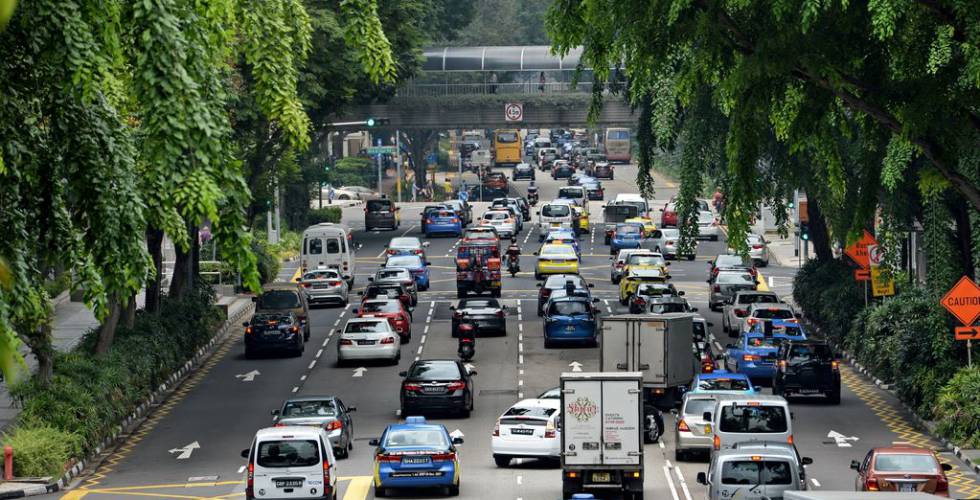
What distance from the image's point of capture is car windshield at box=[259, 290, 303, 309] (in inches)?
2061

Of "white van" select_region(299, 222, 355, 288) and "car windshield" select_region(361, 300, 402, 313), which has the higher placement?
"white van" select_region(299, 222, 355, 288)

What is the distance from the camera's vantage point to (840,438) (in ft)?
118

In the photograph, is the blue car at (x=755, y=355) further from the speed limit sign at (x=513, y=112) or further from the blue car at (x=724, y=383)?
the speed limit sign at (x=513, y=112)

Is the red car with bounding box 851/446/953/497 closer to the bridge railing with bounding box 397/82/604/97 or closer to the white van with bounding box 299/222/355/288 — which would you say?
the white van with bounding box 299/222/355/288

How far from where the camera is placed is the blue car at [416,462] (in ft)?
94.8

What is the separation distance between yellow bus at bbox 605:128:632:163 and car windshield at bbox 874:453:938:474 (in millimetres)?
123463

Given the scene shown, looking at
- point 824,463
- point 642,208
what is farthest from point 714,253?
point 824,463

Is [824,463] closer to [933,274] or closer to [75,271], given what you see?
[933,274]

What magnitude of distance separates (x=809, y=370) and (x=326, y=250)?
29143mm

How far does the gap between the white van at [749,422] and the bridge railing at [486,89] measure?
66130 mm

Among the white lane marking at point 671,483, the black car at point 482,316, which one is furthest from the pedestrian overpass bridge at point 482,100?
the white lane marking at point 671,483

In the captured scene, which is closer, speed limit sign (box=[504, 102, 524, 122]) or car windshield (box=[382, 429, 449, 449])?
car windshield (box=[382, 429, 449, 449])

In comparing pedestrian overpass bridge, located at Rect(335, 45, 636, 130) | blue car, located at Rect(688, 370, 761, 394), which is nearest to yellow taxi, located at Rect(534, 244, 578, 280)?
pedestrian overpass bridge, located at Rect(335, 45, 636, 130)

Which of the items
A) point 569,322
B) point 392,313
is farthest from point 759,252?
point 392,313
